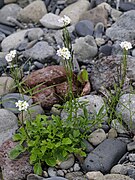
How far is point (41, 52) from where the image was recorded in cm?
457

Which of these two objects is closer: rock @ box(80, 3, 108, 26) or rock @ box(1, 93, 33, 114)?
rock @ box(1, 93, 33, 114)

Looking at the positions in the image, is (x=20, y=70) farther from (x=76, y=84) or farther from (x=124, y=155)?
(x=124, y=155)

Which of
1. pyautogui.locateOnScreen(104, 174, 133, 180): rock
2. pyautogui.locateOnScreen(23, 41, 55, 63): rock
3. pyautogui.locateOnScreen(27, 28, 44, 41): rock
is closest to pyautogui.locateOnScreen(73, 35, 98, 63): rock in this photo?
pyautogui.locateOnScreen(23, 41, 55, 63): rock

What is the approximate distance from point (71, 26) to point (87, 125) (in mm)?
1761

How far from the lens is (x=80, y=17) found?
17.2ft

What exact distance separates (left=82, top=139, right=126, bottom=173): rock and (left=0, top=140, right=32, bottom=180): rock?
1.39ft

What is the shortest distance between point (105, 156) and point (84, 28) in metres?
1.91

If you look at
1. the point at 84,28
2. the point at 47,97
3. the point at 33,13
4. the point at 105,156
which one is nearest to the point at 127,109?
the point at 105,156

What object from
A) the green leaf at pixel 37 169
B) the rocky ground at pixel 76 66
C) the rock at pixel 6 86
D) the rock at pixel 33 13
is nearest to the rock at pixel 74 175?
the rocky ground at pixel 76 66

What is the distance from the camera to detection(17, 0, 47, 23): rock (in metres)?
5.48

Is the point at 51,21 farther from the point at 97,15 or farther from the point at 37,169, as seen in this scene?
the point at 37,169

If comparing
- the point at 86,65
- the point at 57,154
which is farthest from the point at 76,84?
the point at 57,154

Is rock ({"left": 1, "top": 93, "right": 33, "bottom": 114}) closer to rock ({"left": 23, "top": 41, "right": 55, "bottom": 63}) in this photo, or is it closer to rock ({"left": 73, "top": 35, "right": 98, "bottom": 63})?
rock ({"left": 23, "top": 41, "right": 55, "bottom": 63})

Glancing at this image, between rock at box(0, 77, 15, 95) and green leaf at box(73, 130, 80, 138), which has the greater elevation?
green leaf at box(73, 130, 80, 138)
